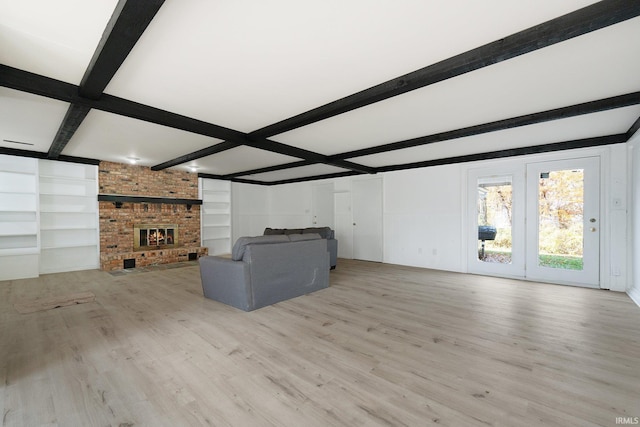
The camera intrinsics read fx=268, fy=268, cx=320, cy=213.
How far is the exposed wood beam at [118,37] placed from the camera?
1.55 metres

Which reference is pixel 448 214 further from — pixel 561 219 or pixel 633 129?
pixel 633 129

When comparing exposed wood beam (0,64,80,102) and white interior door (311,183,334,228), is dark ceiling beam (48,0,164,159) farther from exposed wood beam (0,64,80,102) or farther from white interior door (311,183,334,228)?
white interior door (311,183,334,228)

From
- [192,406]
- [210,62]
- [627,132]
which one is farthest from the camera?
[627,132]

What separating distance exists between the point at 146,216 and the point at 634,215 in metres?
9.52

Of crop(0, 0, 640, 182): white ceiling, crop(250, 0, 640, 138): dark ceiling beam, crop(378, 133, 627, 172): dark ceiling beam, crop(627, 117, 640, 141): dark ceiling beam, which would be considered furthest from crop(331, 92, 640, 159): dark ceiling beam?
crop(250, 0, 640, 138): dark ceiling beam

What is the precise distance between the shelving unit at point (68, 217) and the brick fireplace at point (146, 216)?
0.22m

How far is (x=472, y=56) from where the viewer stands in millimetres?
2059

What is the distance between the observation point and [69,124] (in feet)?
11.3

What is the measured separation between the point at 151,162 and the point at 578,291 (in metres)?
8.64

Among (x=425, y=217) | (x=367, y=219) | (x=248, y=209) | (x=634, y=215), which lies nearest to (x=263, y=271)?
(x=425, y=217)

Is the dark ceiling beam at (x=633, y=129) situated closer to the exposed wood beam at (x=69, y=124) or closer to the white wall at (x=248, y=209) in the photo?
the exposed wood beam at (x=69, y=124)

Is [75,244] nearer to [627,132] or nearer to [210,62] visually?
[210,62]

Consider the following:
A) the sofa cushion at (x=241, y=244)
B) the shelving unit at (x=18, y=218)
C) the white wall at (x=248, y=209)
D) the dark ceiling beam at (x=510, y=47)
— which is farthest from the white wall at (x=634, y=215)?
the shelving unit at (x=18, y=218)

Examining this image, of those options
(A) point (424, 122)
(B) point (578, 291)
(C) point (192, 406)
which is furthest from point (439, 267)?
(C) point (192, 406)
